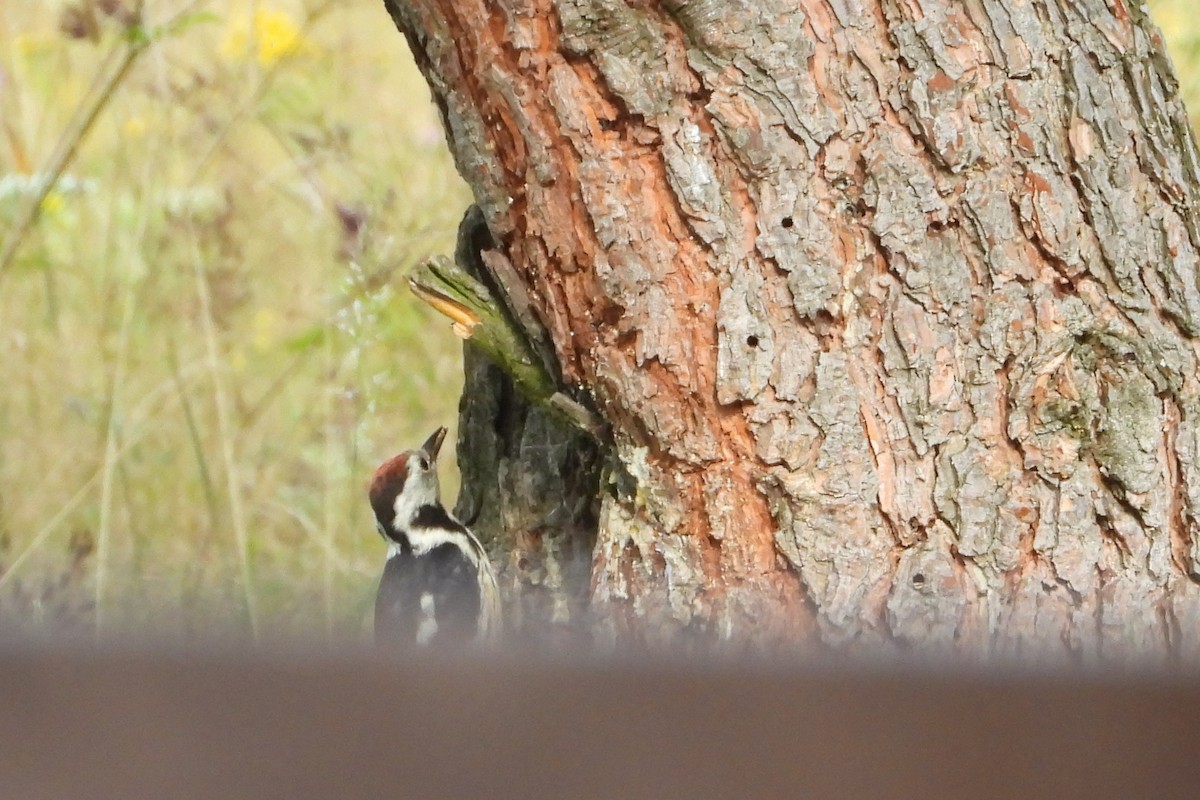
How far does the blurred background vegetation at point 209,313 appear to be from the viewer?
9.48ft

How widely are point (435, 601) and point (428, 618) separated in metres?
0.04

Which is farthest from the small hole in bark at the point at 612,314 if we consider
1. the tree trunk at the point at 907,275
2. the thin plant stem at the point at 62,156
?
the thin plant stem at the point at 62,156

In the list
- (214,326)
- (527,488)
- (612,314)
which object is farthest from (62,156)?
(612,314)

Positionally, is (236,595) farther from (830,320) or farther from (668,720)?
(668,720)

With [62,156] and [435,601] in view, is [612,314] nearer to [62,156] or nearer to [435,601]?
[435,601]

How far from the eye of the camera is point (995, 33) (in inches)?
70.6

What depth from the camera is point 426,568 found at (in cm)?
281

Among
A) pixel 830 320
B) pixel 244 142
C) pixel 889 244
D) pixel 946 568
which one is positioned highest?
pixel 244 142

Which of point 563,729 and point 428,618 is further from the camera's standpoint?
point 428,618

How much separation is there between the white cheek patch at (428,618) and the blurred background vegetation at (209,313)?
0.72 ft

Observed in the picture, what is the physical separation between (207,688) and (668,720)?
24 cm

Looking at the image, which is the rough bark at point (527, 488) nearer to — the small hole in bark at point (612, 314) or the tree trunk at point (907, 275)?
the small hole in bark at point (612, 314)

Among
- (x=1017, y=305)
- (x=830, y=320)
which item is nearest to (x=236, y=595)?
(x=830, y=320)

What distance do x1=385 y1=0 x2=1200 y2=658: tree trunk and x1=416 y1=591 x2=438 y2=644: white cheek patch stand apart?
3.35 ft
